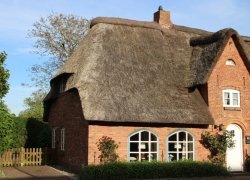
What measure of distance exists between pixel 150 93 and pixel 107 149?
157 inches

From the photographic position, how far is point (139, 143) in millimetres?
20062

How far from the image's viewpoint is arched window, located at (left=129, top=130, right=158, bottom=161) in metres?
20.0

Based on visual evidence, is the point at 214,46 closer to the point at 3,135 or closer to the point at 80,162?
the point at 80,162

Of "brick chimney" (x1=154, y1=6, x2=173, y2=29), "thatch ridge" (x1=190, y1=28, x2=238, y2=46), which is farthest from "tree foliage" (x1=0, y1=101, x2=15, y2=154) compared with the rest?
"brick chimney" (x1=154, y1=6, x2=173, y2=29)

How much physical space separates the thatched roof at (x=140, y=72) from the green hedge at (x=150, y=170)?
223 cm

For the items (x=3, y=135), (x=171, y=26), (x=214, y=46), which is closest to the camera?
(x=3, y=135)

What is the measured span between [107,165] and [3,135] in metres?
4.98

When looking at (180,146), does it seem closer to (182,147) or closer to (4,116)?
(182,147)

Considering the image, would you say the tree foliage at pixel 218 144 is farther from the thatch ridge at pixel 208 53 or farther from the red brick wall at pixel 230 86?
the thatch ridge at pixel 208 53

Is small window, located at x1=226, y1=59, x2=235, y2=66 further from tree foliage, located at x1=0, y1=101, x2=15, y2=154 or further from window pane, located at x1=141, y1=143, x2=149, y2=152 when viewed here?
tree foliage, located at x1=0, y1=101, x2=15, y2=154

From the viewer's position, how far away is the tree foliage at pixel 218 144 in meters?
21.1

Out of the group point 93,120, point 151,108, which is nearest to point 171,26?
point 151,108

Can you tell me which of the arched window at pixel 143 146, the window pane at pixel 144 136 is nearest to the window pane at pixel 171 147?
the arched window at pixel 143 146

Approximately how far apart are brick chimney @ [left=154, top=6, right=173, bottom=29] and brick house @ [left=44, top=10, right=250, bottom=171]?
60cm
